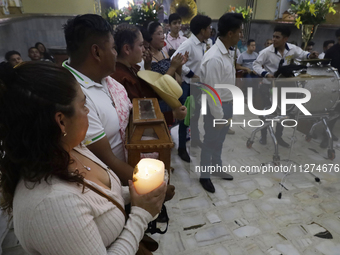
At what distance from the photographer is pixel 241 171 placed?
350 cm

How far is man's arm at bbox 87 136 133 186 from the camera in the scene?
1.28 m

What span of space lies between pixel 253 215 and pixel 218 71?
163cm

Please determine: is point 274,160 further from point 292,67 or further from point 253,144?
point 292,67

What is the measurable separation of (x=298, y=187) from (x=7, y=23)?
6.57m

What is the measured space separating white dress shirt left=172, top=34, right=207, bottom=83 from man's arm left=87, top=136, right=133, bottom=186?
2.52 m

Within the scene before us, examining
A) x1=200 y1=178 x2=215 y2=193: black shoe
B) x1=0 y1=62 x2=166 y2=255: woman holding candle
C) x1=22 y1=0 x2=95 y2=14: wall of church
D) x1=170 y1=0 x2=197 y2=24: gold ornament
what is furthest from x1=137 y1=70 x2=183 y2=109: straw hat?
x1=22 y1=0 x2=95 y2=14: wall of church

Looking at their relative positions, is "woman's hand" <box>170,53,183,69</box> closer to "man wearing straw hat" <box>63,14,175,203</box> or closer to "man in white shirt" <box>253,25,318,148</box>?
"man wearing straw hat" <box>63,14,175,203</box>

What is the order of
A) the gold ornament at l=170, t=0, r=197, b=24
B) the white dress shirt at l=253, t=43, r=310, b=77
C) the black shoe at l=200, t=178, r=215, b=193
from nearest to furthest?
the black shoe at l=200, t=178, r=215, b=193 < the white dress shirt at l=253, t=43, r=310, b=77 < the gold ornament at l=170, t=0, r=197, b=24

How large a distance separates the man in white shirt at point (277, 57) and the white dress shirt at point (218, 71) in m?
1.56

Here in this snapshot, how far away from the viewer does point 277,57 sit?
4074 mm

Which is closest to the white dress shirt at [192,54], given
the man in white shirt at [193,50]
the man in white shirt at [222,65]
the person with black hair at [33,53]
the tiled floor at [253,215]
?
the man in white shirt at [193,50]

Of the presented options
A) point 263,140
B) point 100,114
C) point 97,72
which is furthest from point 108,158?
point 263,140

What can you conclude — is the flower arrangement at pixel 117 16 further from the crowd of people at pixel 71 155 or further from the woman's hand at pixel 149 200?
the woman's hand at pixel 149 200

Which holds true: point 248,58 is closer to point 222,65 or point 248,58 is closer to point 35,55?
point 222,65
